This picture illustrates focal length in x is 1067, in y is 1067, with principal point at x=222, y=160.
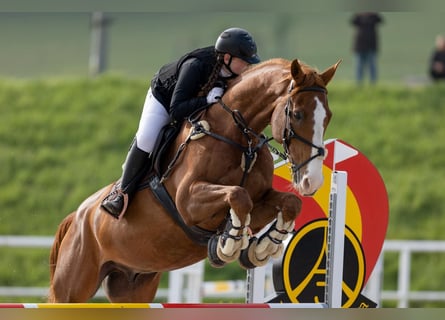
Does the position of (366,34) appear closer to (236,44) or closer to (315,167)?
(236,44)

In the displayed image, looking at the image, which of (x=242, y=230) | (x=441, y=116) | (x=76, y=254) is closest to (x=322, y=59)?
(x=441, y=116)

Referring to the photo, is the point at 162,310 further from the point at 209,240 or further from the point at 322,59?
the point at 322,59

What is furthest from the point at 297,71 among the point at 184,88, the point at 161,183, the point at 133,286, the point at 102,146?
the point at 102,146

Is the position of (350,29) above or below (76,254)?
above

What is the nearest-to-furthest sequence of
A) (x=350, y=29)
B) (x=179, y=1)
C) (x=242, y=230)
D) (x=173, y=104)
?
(x=242, y=230)
(x=173, y=104)
(x=179, y=1)
(x=350, y=29)

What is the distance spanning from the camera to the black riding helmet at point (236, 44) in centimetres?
634

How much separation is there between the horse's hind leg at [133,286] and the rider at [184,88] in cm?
75

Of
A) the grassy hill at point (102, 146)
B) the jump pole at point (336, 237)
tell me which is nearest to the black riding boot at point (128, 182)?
the jump pole at point (336, 237)

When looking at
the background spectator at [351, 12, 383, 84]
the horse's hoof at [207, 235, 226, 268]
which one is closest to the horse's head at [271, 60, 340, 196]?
the horse's hoof at [207, 235, 226, 268]

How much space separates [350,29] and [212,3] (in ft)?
24.8

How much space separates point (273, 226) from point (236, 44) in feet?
3.61

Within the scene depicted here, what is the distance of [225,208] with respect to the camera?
6.26 metres

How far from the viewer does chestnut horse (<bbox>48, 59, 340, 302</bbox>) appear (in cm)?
598

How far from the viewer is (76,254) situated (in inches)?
296
